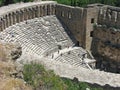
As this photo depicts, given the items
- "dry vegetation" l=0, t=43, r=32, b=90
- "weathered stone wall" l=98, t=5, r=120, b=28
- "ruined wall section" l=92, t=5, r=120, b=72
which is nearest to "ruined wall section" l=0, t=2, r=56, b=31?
"weathered stone wall" l=98, t=5, r=120, b=28

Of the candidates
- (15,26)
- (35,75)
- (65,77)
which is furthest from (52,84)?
(15,26)

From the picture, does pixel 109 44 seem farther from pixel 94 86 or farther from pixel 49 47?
pixel 94 86

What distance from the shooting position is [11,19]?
111ft

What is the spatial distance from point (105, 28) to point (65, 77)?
13.9 m

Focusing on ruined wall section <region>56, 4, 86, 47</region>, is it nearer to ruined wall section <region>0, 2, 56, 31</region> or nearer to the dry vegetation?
ruined wall section <region>0, 2, 56, 31</region>

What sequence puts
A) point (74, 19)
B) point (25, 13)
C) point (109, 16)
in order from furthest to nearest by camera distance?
point (74, 19), point (109, 16), point (25, 13)

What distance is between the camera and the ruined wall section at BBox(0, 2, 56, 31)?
1300 inches

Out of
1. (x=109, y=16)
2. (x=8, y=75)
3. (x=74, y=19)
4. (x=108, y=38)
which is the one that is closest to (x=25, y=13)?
(x=74, y=19)

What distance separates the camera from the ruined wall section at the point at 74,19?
35.9 metres

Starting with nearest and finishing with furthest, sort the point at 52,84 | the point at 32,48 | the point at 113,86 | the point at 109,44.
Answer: the point at 52,84, the point at 113,86, the point at 32,48, the point at 109,44

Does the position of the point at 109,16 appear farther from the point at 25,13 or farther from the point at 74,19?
the point at 25,13

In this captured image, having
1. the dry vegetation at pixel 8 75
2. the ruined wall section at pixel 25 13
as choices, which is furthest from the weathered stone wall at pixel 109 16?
the dry vegetation at pixel 8 75

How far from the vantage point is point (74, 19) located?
120 ft

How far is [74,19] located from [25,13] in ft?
17.0
